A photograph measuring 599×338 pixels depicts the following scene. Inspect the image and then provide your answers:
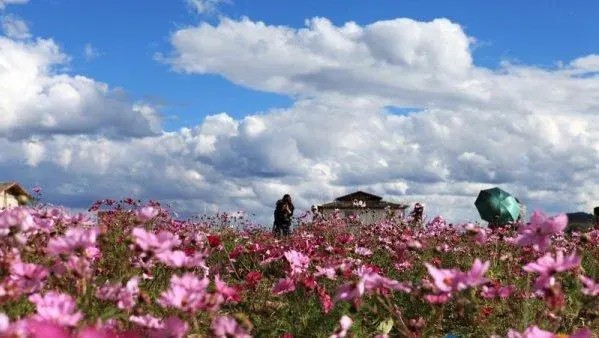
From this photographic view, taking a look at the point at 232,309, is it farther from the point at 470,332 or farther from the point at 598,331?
the point at 598,331

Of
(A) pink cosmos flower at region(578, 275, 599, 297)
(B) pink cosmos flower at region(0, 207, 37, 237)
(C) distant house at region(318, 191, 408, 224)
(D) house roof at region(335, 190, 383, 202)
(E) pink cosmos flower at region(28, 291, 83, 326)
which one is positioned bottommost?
(E) pink cosmos flower at region(28, 291, 83, 326)

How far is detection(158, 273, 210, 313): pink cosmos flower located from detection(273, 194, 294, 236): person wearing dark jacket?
556 inches

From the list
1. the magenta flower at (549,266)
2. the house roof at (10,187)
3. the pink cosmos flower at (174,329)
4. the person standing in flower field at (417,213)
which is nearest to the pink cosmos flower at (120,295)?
the pink cosmos flower at (174,329)

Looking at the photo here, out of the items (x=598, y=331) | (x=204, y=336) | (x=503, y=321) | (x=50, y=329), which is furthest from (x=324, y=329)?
(x=50, y=329)

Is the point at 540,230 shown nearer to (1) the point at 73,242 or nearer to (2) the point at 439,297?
(2) the point at 439,297

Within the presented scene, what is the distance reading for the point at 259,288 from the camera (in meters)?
7.42

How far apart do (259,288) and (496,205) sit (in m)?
15.3

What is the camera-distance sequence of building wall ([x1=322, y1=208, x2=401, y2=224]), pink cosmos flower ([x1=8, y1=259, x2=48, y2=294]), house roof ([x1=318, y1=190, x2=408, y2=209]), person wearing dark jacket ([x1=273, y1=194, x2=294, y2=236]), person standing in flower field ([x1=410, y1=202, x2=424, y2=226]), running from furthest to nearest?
house roof ([x1=318, y1=190, x2=408, y2=209]), person wearing dark jacket ([x1=273, y1=194, x2=294, y2=236]), building wall ([x1=322, y1=208, x2=401, y2=224]), person standing in flower field ([x1=410, y1=202, x2=424, y2=226]), pink cosmos flower ([x1=8, y1=259, x2=48, y2=294])

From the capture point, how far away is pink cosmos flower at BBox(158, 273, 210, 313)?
249 cm

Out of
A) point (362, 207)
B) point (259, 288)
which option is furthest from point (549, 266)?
point (362, 207)

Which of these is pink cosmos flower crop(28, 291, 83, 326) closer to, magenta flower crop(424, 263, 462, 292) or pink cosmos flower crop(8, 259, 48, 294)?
pink cosmos flower crop(8, 259, 48, 294)

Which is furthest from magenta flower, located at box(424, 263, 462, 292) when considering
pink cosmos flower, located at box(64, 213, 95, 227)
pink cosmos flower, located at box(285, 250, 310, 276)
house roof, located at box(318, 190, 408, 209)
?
house roof, located at box(318, 190, 408, 209)

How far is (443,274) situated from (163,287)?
373 centimetres

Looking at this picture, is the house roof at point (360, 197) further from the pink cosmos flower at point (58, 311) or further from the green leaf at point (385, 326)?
the pink cosmos flower at point (58, 311)
